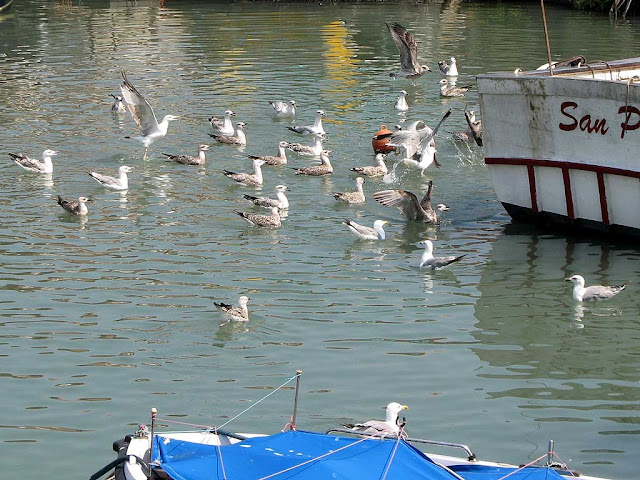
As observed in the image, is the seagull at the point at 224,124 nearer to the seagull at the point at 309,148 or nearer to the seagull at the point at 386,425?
Result: the seagull at the point at 309,148

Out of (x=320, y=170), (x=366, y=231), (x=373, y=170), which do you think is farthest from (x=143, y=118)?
(x=366, y=231)

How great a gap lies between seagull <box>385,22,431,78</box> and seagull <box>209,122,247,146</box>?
25.8 ft

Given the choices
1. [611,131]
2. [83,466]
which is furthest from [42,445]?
[611,131]

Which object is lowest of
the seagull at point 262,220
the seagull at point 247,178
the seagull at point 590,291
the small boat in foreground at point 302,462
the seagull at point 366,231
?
the seagull at point 247,178

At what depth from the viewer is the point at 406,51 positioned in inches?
1291

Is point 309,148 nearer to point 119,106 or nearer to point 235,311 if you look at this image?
point 119,106

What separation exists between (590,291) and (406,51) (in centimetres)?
1829

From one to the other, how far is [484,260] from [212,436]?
8.53 metres

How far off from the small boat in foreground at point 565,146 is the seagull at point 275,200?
3.89m

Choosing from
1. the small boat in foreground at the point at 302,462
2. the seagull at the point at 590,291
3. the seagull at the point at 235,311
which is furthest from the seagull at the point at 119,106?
the small boat in foreground at the point at 302,462

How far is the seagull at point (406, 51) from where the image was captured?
3253 centimetres

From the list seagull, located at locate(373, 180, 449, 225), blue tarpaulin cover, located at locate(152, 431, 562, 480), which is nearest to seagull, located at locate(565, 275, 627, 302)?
seagull, located at locate(373, 180, 449, 225)

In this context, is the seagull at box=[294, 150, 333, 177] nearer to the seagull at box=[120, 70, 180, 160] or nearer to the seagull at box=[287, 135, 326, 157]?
the seagull at box=[287, 135, 326, 157]

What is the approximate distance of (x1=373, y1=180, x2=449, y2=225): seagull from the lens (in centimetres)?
1931
